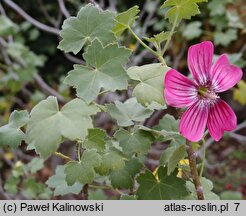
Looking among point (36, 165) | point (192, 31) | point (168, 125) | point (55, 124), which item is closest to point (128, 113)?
point (168, 125)

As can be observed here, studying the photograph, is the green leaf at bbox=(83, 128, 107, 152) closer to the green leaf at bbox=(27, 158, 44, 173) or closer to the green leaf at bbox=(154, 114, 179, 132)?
the green leaf at bbox=(154, 114, 179, 132)

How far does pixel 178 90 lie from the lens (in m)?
0.92

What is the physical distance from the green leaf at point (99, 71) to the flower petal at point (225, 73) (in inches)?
7.5

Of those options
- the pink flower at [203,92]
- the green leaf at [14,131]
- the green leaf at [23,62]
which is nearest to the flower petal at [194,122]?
the pink flower at [203,92]

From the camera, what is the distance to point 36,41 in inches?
152

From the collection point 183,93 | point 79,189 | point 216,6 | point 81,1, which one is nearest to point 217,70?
point 183,93

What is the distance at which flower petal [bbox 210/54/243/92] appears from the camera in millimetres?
945

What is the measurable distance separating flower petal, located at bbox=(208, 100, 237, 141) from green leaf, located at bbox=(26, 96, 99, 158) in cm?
26

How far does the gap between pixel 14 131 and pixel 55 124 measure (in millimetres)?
228

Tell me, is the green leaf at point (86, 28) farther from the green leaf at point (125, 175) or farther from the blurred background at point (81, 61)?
the blurred background at point (81, 61)

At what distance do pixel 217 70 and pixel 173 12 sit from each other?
0.62ft


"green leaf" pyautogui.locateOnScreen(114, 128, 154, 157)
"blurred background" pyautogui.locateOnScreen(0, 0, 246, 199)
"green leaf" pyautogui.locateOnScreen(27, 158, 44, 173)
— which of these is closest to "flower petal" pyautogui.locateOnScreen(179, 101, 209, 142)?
"green leaf" pyautogui.locateOnScreen(114, 128, 154, 157)

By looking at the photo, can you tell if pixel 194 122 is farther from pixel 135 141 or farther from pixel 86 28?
pixel 86 28

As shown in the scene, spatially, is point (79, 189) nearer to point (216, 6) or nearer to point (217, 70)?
point (217, 70)
